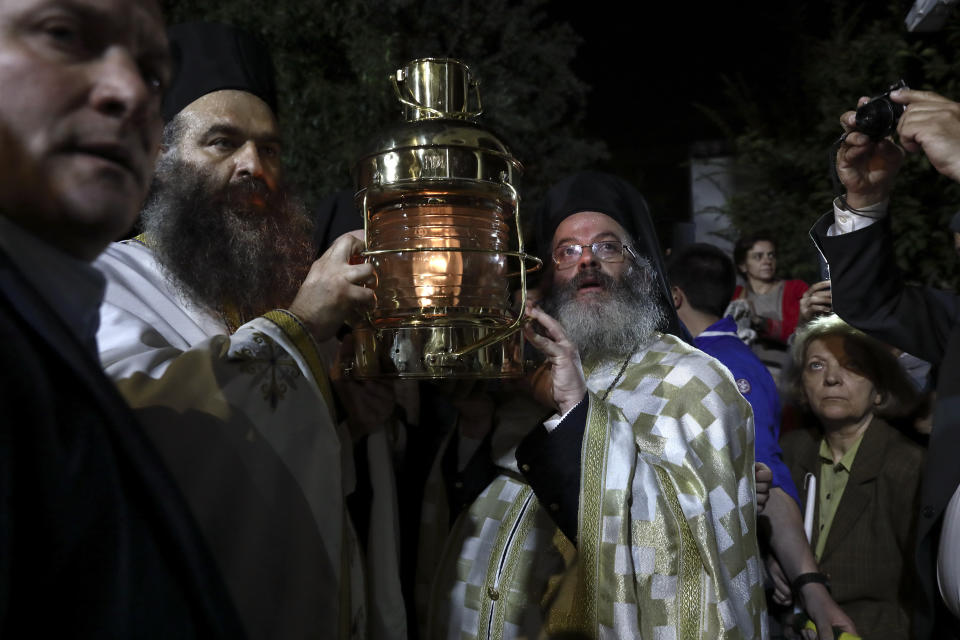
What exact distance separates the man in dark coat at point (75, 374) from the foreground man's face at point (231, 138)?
148 centimetres

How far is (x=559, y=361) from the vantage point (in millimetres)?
2471

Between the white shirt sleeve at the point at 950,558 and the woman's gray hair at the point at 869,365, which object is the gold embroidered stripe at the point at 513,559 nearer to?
the white shirt sleeve at the point at 950,558

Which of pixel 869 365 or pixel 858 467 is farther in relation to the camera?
pixel 869 365

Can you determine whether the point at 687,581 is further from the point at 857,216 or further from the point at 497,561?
the point at 857,216

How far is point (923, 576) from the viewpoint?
9.74ft

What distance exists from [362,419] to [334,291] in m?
0.58

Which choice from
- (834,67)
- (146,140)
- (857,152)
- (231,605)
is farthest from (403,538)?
(834,67)

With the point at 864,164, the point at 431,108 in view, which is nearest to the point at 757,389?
the point at 864,164

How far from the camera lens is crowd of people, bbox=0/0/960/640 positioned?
1.01 m

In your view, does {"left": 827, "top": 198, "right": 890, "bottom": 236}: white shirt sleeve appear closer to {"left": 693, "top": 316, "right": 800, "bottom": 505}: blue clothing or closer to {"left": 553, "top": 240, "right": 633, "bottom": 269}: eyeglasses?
{"left": 553, "top": 240, "right": 633, "bottom": 269}: eyeglasses

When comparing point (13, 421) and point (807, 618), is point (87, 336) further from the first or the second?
point (807, 618)

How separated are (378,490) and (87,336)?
1442 mm

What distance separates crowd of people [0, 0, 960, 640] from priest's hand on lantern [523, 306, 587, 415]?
0.01m

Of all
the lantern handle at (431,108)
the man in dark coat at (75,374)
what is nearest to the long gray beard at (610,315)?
the lantern handle at (431,108)
